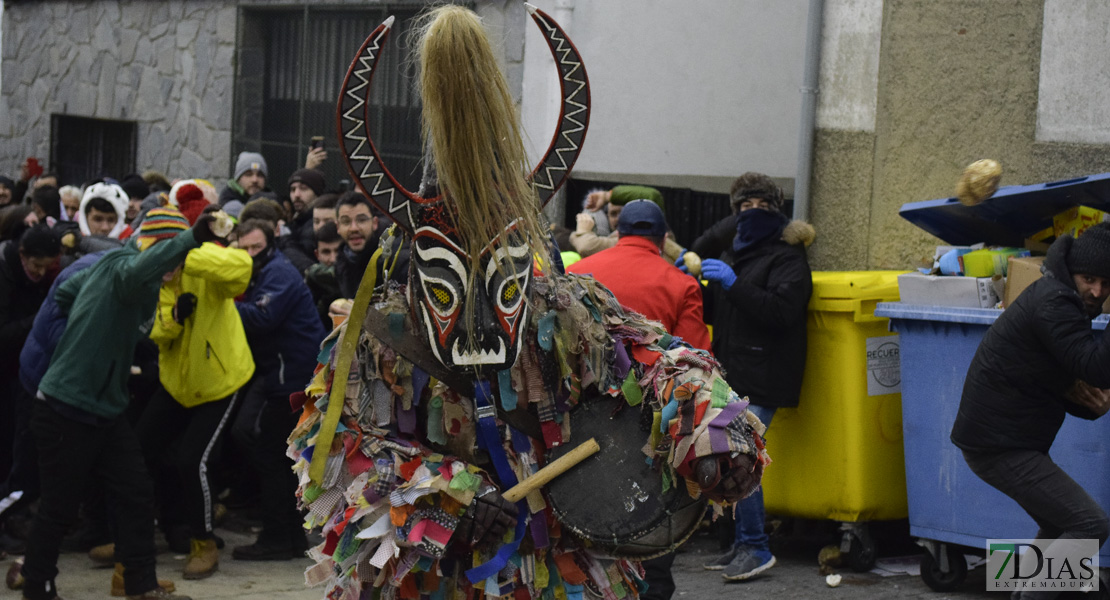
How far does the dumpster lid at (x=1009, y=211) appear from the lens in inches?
238

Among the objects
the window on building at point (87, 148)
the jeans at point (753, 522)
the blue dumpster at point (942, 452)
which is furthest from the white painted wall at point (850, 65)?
the window on building at point (87, 148)

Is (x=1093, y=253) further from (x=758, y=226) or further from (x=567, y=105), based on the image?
(x=567, y=105)

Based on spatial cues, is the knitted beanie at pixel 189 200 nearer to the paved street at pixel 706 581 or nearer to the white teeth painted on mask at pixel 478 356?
the paved street at pixel 706 581

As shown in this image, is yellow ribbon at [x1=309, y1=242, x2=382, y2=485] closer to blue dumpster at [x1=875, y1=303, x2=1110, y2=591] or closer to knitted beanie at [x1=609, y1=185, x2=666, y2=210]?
blue dumpster at [x1=875, y1=303, x2=1110, y2=591]

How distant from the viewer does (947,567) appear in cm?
634

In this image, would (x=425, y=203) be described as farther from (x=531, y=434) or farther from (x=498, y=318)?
(x=531, y=434)

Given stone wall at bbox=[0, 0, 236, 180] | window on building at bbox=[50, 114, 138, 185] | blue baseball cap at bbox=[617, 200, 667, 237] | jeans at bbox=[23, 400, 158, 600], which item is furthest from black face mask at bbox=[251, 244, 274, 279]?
window on building at bbox=[50, 114, 138, 185]

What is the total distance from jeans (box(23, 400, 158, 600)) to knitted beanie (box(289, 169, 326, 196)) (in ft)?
11.4

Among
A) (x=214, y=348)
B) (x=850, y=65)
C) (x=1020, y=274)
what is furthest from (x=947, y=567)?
(x=214, y=348)

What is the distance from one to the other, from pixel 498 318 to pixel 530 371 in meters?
0.24

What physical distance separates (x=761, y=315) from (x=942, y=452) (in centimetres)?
108

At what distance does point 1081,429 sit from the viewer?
5895mm

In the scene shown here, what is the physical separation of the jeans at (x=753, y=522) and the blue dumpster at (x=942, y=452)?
2.33 ft

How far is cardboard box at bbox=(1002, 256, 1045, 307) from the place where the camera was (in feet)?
19.6
